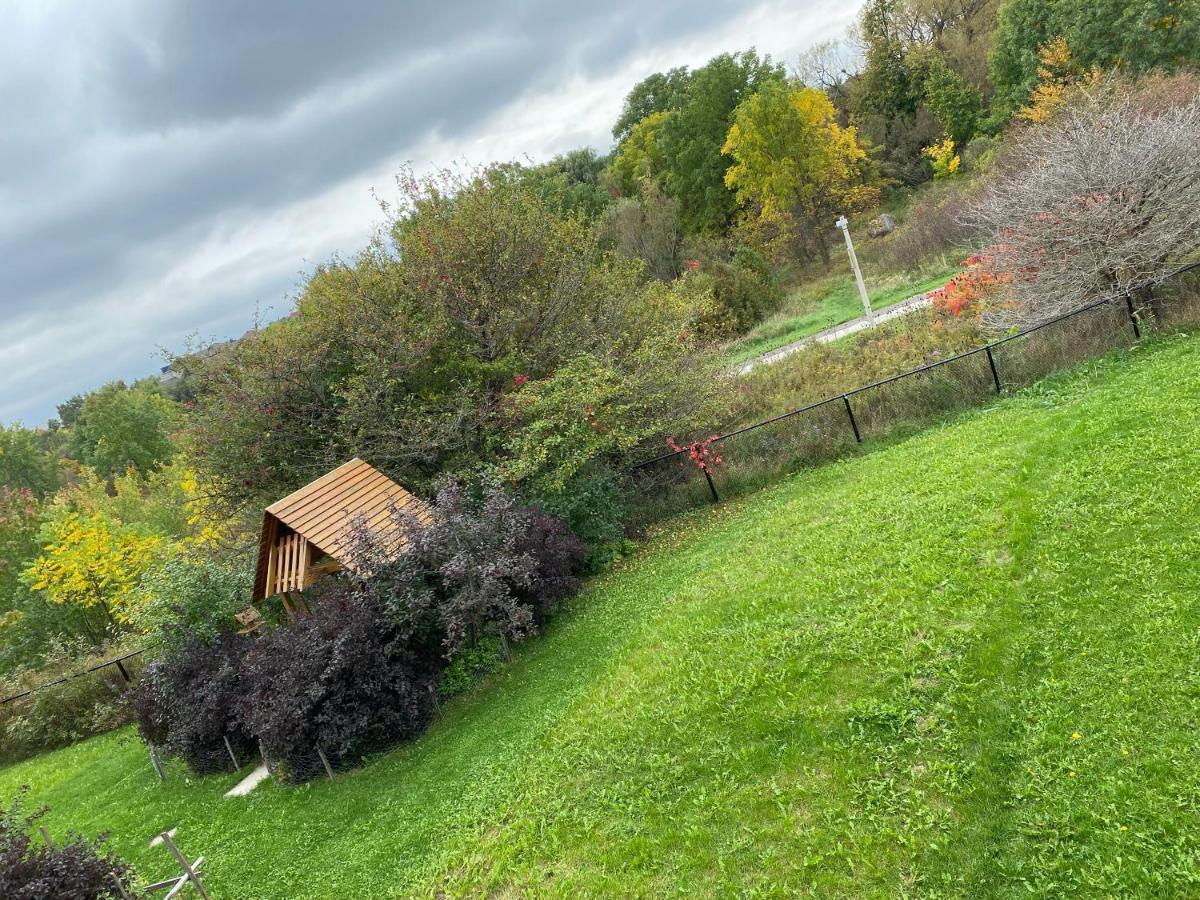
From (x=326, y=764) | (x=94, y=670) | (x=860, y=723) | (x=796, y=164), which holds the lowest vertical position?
(x=326, y=764)

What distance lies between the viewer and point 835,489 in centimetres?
905

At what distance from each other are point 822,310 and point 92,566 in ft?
78.9

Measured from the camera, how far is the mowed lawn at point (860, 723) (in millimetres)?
3516

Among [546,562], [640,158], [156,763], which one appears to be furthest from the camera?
[640,158]

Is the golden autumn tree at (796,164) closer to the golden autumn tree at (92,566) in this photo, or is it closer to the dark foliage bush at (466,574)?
the dark foliage bush at (466,574)

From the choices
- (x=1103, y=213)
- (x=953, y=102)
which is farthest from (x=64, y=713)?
(x=953, y=102)

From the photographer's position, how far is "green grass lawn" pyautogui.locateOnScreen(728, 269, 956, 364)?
68.3ft

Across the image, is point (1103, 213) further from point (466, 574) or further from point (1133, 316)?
point (466, 574)

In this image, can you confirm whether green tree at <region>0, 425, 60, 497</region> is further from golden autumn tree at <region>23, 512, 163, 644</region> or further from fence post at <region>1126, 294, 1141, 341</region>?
fence post at <region>1126, 294, 1141, 341</region>

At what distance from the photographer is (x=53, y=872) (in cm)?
473

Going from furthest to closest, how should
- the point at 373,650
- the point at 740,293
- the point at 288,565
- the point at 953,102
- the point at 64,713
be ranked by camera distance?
1. the point at 953,102
2. the point at 740,293
3. the point at 64,713
4. the point at 288,565
5. the point at 373,650

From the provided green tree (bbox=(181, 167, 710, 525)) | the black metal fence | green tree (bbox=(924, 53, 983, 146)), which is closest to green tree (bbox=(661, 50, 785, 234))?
green tree (bbox=(924, 53, 983, 146))

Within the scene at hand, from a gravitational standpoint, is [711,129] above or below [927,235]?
above

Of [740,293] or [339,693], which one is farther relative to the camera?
[740,293]
